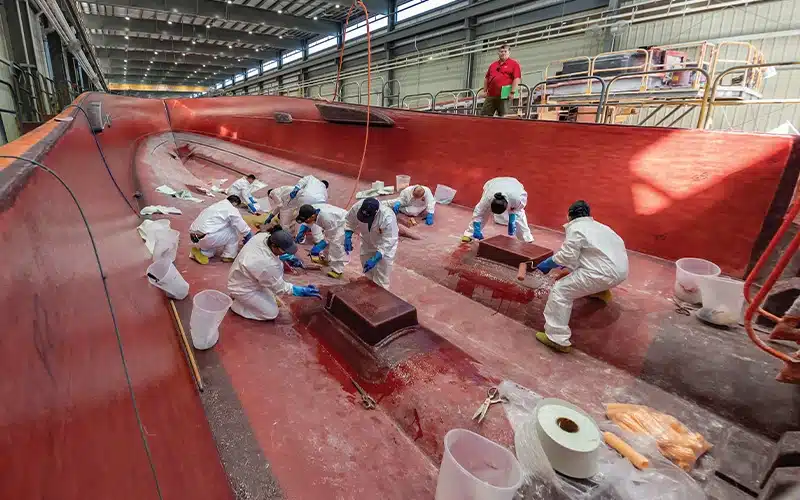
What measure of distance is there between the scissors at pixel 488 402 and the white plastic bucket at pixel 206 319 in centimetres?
→ 169

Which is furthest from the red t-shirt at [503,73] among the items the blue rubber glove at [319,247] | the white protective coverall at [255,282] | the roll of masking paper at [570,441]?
the roll of masking paper at [570,441]

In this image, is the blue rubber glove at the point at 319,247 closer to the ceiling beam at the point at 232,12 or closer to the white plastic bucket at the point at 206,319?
the white plastic bucket at the point at 206,319

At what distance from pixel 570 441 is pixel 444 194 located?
14.5 feet

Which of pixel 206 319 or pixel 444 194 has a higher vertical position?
pixel 444 194

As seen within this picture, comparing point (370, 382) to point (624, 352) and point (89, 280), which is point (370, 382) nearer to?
point (89, 280)

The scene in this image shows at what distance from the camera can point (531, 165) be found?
473 cm

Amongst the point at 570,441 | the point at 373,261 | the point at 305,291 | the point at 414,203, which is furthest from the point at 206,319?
the point at 414,203

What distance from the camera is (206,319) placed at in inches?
94.0

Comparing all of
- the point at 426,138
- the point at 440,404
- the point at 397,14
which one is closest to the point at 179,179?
the point at 426,138

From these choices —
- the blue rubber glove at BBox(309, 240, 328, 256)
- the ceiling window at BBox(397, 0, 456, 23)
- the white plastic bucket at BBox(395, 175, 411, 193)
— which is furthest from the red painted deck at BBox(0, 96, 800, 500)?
the ceiling window at BBox(397, 0, 456, 23)

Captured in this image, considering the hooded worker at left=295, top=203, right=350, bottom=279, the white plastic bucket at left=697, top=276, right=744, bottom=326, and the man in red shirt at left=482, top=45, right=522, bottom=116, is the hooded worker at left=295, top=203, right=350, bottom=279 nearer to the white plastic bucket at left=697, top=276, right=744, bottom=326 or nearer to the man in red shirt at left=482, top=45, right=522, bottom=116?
the white plastic bucket at left=697, top=276, right=744, bottom=326

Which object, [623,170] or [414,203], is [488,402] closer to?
[623,170]

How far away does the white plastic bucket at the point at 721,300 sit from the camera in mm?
2719

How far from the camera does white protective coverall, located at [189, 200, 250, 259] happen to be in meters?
3.88
